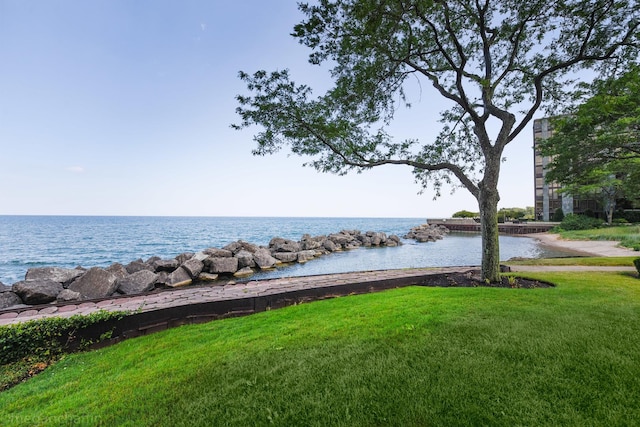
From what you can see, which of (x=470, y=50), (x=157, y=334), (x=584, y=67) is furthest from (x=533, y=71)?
(x=157, y=334)

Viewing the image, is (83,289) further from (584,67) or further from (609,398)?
(584,67)

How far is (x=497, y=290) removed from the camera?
594cm

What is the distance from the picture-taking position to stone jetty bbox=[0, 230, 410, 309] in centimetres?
892

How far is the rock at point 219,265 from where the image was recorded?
44.8ft

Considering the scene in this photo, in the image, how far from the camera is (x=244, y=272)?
14664 millimetres

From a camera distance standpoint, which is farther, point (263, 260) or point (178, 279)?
point (263, 260)

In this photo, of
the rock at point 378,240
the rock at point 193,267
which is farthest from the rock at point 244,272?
the rock at point 378,240

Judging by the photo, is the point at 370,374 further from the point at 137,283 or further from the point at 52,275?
the point at 52,275

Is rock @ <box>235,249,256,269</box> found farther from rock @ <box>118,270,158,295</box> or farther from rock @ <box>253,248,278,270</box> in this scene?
rock @ <box>118,270,158,295</box>

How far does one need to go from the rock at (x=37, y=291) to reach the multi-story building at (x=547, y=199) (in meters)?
52.4

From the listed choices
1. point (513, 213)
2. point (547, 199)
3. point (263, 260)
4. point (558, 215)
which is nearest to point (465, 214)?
point (513, 213)

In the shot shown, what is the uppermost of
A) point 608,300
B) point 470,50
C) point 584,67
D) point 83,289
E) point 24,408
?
point 470,50

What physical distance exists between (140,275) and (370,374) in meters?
11.2

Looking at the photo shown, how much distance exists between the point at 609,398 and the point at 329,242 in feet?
74.1
